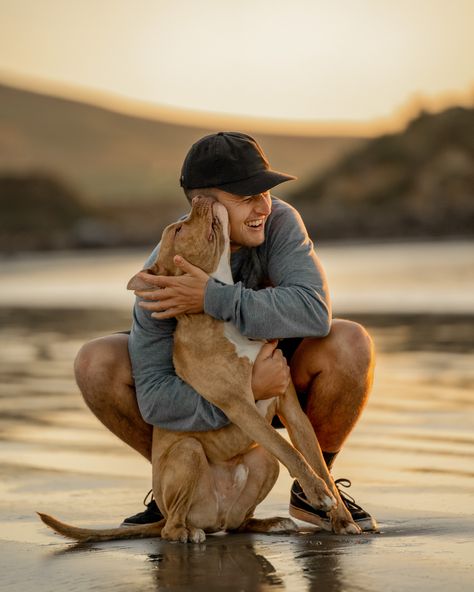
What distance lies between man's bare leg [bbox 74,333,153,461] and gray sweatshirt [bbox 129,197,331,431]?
76 millimetres

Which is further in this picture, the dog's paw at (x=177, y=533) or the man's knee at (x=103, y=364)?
the man's knee at (x=103, y=364)

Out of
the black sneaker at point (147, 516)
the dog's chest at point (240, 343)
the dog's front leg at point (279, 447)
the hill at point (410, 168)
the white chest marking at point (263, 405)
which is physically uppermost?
the hill at point (410, 168)

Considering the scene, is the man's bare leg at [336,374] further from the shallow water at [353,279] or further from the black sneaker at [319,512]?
the shallow water at [353,279]

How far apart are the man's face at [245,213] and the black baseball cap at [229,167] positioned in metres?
0.04

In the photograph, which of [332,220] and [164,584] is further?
[332,220]

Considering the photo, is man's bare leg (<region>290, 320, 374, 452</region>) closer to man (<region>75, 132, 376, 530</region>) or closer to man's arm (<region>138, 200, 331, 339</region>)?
man (<region>75, 132, 376, 530</region>)

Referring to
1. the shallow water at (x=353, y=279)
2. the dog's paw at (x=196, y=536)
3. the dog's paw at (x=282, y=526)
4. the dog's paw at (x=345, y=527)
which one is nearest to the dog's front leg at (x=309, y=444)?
the dog's paw at (x=345, y=527)

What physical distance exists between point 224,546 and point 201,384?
0.57 m

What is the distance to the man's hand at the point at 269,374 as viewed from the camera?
468 cm

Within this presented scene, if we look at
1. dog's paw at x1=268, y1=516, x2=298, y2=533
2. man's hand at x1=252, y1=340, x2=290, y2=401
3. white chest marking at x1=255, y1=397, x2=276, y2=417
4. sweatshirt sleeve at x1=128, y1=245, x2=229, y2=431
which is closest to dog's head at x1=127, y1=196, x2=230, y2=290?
sweatshirt sleeve at x1=128, y1=245, x2=229, y2=431

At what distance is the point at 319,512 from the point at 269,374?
0.54 meters

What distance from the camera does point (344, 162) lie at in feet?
239

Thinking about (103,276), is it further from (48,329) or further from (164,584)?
(164,584)

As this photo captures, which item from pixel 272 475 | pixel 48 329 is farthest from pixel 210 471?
pixel 48 329
